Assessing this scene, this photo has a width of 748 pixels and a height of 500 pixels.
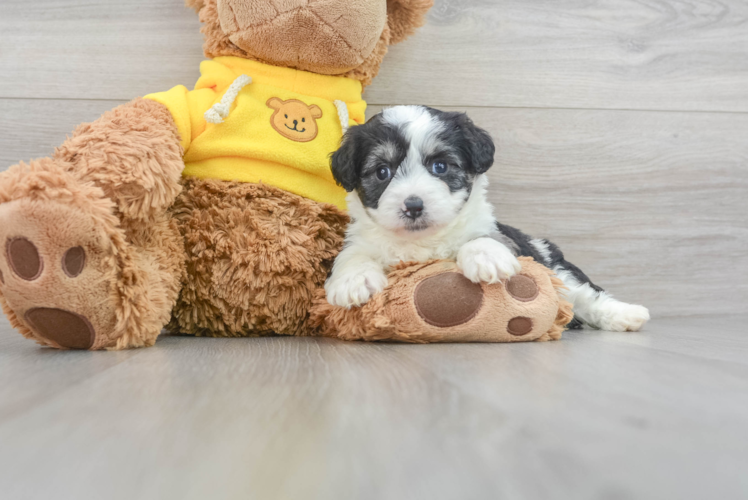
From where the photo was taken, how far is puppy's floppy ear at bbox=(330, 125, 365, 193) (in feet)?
4.97

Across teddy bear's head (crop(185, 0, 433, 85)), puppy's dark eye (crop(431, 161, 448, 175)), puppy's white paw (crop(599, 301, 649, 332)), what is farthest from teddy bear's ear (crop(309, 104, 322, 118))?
puppy's white paw (crop(599, 301, 649, 332))

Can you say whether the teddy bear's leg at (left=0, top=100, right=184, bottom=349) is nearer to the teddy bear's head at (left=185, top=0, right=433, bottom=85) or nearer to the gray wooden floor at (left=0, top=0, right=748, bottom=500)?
the gray wooden floor at (left=0, top=0, right=748, bottom=500)

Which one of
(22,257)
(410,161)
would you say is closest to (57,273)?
(22,257)

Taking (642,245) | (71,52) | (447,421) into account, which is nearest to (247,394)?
(447,421)

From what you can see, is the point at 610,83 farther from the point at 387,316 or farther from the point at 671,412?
the point at 671,412

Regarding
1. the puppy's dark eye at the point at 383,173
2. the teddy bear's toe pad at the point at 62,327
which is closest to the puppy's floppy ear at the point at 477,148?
the puppy's dark eye at the point at 383,173

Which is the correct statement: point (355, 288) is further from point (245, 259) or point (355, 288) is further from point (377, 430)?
point (377, 430)

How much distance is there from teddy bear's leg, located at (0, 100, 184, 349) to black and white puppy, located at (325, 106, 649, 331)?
0.45 metres

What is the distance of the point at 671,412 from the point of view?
657mm

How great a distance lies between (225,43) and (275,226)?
1.97 feet

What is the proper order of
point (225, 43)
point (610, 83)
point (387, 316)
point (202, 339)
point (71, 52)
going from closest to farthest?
point (387, 316) → point (202, 339) → point (225, 43) → point (71, 52) → point (610, 83)

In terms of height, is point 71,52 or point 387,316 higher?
point 71,52

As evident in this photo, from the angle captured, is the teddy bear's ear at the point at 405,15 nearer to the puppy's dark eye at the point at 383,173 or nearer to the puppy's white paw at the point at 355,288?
the puppy's dark eye at the point at 383,173

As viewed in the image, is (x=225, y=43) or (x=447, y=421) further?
(x=225, y=43)
